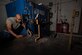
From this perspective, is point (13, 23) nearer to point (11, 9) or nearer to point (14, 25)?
point (14, 25)

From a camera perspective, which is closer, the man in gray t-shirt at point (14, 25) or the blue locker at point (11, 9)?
the man in gray t-shirt at point (14, 25)

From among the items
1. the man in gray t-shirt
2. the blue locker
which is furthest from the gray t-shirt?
the blue locker

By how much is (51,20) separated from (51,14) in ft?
1.47

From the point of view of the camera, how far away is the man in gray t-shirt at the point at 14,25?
10.9 feet

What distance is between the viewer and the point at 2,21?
14.1ft

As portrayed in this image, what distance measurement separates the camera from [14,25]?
3.56 metres

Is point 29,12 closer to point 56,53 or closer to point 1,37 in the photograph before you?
point 1,37

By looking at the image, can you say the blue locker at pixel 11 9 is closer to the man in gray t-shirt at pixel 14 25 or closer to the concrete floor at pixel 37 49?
the man in gray t-shirt at pixel 14 25

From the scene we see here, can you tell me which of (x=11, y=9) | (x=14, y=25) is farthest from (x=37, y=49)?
(x=11, y=9)

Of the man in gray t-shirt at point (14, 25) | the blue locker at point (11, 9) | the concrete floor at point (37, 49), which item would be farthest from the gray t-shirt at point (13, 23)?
the concrete floor at point (37, 49)

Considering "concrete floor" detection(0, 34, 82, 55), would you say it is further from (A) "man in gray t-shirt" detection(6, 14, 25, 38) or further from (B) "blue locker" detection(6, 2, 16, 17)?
(B) "blue locker" detection(6, 2, 16, 17)

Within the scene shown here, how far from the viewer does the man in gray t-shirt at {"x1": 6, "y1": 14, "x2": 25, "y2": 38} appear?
3316 mm

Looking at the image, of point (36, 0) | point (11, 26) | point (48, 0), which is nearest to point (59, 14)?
point (48, 0)

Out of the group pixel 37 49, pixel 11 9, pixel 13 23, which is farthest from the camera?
pixel 11 9
